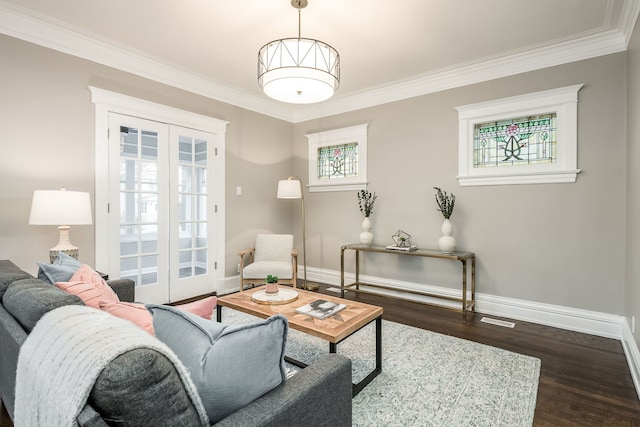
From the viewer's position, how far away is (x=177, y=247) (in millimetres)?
3881

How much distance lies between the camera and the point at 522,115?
3.43 meters

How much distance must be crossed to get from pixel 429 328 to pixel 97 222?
A: 11.1ft

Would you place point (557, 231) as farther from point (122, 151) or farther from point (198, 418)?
point (122, 151)

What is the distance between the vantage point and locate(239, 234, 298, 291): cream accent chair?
397 cm

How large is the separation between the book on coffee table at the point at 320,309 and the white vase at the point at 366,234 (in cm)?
185

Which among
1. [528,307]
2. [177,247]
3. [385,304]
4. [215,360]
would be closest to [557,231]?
[528,307]

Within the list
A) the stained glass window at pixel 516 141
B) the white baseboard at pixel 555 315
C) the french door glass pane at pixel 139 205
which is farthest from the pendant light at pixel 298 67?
the white baseboard at pixel 555 315

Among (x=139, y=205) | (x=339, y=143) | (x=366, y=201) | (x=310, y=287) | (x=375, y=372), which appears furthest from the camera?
(x=339, y=143)

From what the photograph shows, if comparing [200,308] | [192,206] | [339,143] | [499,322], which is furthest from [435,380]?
[339,143]

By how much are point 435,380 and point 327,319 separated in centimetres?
85

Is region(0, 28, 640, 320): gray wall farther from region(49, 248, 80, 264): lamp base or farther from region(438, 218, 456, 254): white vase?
region(49, 248, 80, 264): lamp base

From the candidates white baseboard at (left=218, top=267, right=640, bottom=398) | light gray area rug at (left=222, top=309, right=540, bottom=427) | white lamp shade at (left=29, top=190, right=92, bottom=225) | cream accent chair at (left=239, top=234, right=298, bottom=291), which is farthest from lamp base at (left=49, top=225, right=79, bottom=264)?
white baseboard at (left=218, top=267, right=640, bottom=398)

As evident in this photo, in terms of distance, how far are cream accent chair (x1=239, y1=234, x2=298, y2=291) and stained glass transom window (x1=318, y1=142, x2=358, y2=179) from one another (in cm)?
119

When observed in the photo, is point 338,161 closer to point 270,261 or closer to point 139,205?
point 270,261
